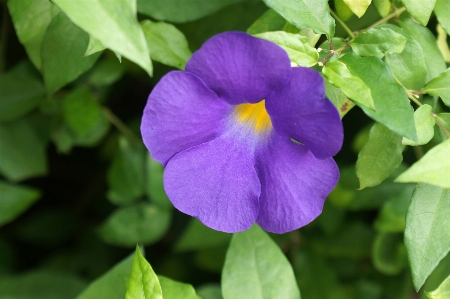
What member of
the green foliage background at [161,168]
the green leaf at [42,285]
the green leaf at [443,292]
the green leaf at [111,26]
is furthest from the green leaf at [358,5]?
the green leaf at [42,285]

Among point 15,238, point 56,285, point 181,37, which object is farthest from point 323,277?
point 15,238

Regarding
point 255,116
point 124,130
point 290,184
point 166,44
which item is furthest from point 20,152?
point 290,184

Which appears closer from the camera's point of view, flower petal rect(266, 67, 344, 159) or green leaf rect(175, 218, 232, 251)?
flower petal rect(266, 67, 344, 159)

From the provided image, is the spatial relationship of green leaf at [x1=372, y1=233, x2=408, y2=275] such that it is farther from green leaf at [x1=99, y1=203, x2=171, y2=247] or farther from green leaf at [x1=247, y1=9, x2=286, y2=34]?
green leaf at [x1=247, y1=9, x2=286, y2=34]

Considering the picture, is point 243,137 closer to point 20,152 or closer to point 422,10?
point 422,10

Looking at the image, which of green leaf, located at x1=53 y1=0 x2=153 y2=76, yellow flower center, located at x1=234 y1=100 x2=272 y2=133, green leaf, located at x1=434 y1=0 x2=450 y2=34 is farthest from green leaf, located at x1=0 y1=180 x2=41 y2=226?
green leaf, located at x1=434 y1=0 x2=450 y2=34

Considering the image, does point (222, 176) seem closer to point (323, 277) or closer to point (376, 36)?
point (376, 36)
